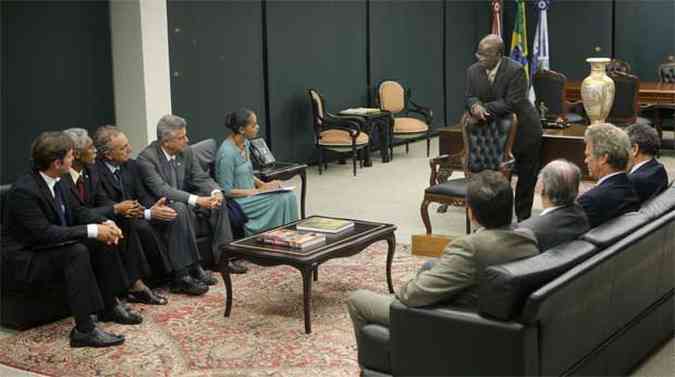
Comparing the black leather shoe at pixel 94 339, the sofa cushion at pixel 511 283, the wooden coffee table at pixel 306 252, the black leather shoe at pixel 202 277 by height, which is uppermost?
the sofa cushion at pixel 511 283

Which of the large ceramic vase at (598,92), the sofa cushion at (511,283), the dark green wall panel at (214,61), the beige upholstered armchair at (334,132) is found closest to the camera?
the sofa cushion at (511,283)

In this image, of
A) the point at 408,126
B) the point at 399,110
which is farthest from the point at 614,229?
the point at 399,110

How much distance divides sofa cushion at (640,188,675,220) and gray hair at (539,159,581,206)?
0.65 meters

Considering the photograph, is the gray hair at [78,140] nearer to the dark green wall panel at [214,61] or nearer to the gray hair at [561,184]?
the gray hair at [561,184]

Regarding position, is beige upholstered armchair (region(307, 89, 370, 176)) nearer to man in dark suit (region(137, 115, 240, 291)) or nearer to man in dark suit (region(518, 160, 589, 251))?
man in dark suit (region(137, 115, 240, 291))

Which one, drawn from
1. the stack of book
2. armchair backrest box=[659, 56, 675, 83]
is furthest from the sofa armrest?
armchair backrest box=[659, 56, 675, 83]

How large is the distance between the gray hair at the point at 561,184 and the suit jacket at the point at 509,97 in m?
3.09

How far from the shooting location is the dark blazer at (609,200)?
482cm

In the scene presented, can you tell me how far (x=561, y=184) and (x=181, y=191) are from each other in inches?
117

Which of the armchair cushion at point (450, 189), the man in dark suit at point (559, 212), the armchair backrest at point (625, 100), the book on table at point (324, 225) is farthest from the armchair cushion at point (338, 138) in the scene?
the man in dark suit at point (559, 212)

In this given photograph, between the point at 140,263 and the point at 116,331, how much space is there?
20.8 inches

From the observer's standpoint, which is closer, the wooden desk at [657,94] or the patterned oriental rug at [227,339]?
the patterned oriental rug at [227,339]

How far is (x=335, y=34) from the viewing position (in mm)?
11375

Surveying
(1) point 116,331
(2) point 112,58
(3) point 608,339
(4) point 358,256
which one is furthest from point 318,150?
(3) point 608,339
